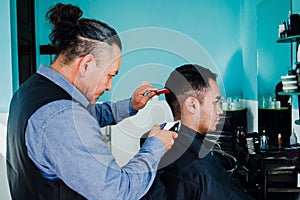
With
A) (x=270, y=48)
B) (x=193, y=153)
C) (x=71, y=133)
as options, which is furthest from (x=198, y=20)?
(x=71, y=133)

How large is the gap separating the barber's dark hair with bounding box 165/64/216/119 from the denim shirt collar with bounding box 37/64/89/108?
1.89 feet

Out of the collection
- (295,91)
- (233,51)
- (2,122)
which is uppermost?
(233,51)

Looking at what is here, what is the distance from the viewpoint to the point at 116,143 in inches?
143

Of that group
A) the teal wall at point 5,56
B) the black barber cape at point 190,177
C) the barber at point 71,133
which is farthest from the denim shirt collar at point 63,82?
the teal wall at point 5,56

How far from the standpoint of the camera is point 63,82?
1.06 meters

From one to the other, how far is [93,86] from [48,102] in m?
0.19

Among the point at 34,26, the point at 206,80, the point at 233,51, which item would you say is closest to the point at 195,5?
the point at 233,51

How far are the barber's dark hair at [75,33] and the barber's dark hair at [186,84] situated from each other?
0.46 meters

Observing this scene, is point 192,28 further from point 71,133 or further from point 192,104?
point 71,133

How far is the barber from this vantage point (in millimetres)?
943

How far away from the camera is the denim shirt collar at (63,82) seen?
105 centimetres

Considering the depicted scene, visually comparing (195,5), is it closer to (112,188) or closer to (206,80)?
(206,80)

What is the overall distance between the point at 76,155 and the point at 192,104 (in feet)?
2.30

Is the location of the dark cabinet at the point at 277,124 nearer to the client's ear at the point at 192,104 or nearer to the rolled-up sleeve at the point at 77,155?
the client's ear at the point at 192,104
